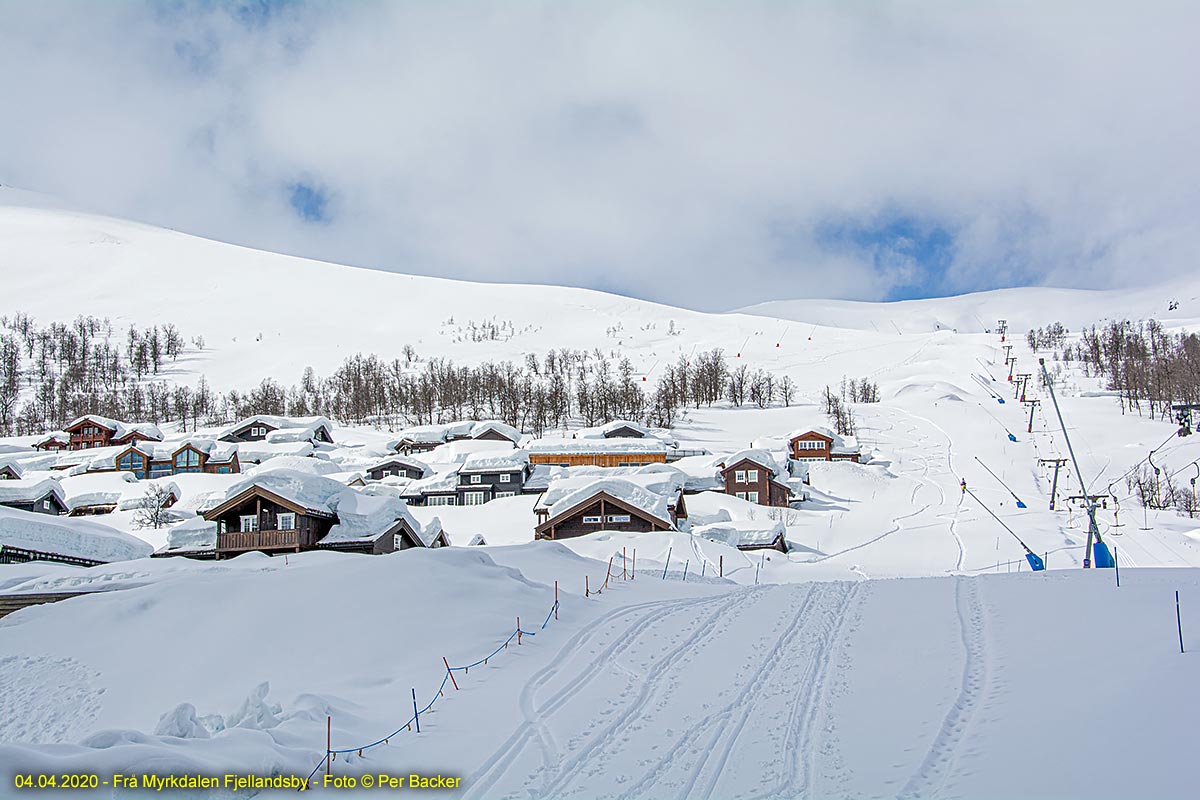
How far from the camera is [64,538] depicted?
34.0 m

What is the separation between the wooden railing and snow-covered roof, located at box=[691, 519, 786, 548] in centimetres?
2355

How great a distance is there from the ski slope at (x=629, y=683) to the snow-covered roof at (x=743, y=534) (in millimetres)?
25383

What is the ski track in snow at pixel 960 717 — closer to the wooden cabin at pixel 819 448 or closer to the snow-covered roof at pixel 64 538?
the snow-covered roof at pixel 64 538

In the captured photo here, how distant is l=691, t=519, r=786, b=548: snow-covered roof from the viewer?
162 ft

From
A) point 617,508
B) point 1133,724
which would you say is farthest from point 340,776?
point 617,508

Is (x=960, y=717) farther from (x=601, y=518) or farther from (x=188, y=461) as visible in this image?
(x=188, y=461)

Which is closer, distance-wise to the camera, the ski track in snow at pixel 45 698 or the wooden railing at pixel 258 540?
the ski track in snow at pixel 45 698

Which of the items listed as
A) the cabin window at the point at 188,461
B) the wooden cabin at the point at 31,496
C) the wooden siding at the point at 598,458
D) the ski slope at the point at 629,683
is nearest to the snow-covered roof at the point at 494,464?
the wooden siding at the point at 598,458

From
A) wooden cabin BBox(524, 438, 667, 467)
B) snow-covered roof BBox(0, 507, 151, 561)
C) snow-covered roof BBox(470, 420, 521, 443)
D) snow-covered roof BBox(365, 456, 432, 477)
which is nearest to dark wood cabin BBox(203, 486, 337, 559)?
snow-covered roof BBox(0, 507, 151, 561)

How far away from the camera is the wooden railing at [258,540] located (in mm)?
37062

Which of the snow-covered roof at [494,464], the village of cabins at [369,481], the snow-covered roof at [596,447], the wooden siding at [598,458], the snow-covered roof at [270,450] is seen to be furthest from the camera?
the snow-covered roof at [270,450]

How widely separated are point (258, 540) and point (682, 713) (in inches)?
1191

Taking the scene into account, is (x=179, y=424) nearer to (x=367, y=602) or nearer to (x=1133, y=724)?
(x=367, y=602)

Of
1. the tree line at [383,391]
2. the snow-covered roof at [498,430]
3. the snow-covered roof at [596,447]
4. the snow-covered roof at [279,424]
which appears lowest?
the snow-covered roof at [596,447]
